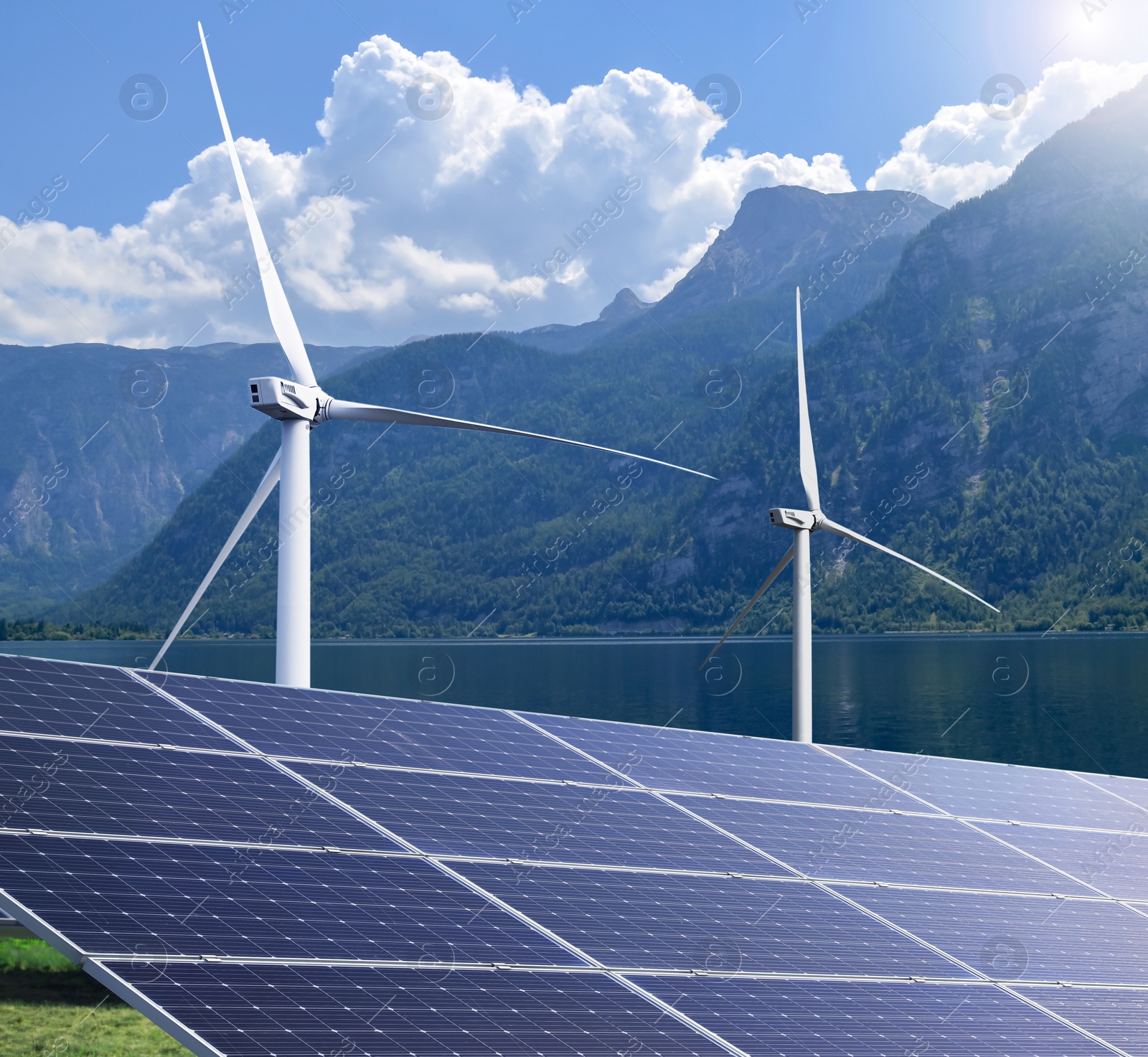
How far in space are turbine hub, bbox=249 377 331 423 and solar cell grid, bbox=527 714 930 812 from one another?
29.5 feet

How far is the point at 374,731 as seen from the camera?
2070 cm

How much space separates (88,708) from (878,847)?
46.6 ft

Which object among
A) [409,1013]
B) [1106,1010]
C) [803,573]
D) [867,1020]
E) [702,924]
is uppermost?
[803,573]

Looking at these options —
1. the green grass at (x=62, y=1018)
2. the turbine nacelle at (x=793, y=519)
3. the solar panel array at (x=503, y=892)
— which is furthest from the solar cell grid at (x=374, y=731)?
the turbine nacelle at (x=793, y=519)

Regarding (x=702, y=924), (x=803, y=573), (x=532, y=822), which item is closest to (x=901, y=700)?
(x=803, y=573)

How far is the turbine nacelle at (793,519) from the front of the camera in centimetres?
3731

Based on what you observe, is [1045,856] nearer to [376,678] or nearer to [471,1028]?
[471,1028]

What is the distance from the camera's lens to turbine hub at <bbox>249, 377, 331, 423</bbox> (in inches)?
1032

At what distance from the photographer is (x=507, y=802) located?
19.2 metres

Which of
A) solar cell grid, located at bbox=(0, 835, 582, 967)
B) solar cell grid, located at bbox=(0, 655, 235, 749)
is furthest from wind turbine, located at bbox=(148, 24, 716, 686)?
solar cell grid, located at bbox=(0, 835, 582, 967)

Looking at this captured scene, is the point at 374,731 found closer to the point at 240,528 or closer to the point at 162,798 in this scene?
the point at 162,798

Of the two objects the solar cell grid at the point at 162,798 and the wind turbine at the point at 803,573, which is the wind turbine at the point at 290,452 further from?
the wind turbine at the point at 803,573

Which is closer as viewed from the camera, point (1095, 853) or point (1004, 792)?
point (1095, 853)

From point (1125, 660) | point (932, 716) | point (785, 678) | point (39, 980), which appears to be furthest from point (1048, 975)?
point (1125, 660)
